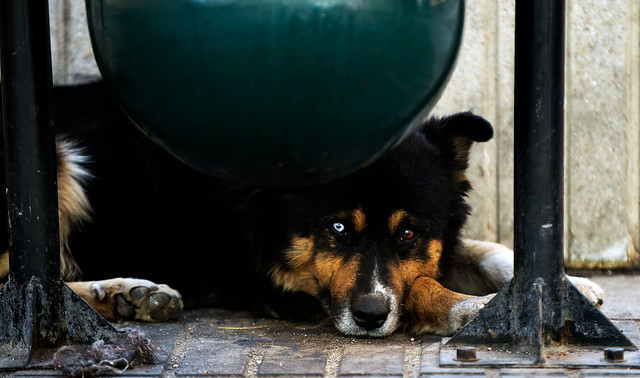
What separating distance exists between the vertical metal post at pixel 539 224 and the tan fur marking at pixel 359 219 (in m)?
0.71

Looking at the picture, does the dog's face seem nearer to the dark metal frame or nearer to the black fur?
the black fur

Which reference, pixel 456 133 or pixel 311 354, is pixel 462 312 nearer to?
pixel 311 354

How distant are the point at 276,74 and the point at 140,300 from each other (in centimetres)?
182

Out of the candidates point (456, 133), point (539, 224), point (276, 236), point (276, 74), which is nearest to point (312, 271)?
point (276, 236)

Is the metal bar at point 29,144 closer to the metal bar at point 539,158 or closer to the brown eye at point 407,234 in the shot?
the brown eye at point 407,234

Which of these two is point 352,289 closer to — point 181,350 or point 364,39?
point 181,350

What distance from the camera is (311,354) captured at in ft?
10.4

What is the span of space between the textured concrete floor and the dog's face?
156 millimetres

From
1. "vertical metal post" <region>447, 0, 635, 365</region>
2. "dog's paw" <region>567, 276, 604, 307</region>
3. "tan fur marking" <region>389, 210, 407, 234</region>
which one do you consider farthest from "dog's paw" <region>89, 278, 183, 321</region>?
"dog's paw" <region>567, 276, 604, 307</region>

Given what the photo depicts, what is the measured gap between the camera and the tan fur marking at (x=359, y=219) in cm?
357

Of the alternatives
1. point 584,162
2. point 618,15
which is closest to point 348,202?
point 584,162

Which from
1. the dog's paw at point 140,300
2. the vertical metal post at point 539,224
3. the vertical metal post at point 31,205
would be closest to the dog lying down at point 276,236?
the dog's paw at point 140,300

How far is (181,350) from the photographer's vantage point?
3.22m

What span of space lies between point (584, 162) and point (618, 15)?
2.74 ft
